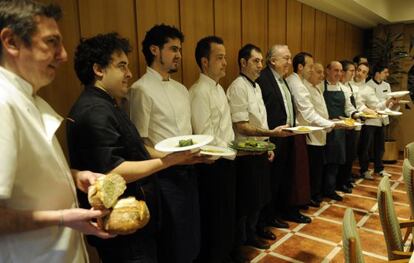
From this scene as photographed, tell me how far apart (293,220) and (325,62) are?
306cm

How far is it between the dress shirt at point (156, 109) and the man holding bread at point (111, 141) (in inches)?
12.5

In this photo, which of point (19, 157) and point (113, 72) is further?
point (113, 72)

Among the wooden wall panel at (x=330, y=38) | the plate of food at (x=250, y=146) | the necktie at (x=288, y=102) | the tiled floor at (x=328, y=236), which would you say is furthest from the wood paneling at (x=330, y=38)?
the plate of food at (x=250, y=146)

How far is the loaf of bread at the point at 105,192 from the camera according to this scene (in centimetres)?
100

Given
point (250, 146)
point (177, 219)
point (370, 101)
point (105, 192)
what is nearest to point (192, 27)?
point (250, 146)

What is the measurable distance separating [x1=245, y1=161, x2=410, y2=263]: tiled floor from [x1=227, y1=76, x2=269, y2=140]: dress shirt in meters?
1.03

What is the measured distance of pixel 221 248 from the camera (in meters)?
2.41

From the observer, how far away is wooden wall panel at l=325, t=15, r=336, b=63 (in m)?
5.51

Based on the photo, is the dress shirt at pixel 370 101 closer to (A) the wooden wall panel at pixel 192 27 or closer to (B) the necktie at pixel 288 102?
(B) the necktie at pixel 288 102

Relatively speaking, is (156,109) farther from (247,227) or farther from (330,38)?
(330,38)

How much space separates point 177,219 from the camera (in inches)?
75.9

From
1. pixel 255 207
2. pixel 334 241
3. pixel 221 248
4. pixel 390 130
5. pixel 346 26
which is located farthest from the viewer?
pixel 390 130

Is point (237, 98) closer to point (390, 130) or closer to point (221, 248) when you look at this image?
point (221, 248)

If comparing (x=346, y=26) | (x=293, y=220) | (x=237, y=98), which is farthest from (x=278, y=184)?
(x=346, y=26)
